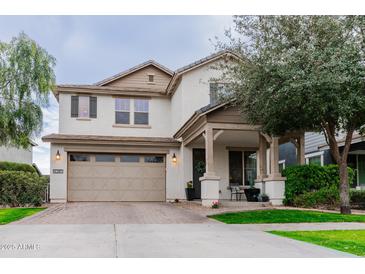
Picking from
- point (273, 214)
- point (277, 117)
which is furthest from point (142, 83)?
point (273, 214)

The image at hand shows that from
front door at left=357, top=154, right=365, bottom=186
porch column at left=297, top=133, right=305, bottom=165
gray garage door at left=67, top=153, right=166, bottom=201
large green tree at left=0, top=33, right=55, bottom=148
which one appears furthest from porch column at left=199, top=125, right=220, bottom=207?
front door at left=357, top=154, right=365, bottom=186

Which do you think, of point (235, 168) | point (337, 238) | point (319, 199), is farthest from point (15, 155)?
point (337, 238)

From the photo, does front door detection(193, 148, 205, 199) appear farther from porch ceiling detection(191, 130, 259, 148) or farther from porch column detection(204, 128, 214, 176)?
porch column detection(204, 128, 214, 176)

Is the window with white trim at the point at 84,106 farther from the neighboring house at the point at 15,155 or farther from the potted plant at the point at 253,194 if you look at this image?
the potted plant at the point at 253,194

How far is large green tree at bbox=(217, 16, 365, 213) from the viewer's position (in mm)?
10867

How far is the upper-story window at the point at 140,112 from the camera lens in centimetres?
2034

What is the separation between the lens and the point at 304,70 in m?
11.1

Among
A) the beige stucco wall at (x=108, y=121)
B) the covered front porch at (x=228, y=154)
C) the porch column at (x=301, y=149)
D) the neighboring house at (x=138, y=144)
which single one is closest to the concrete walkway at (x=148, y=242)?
the covered front porch at (x=228, y=154)

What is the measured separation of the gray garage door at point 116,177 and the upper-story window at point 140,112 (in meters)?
1.78

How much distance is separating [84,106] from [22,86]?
4.86m

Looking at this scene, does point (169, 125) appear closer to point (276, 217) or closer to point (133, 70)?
point (133, 70)

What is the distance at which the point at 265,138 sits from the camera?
1623 centimetres
